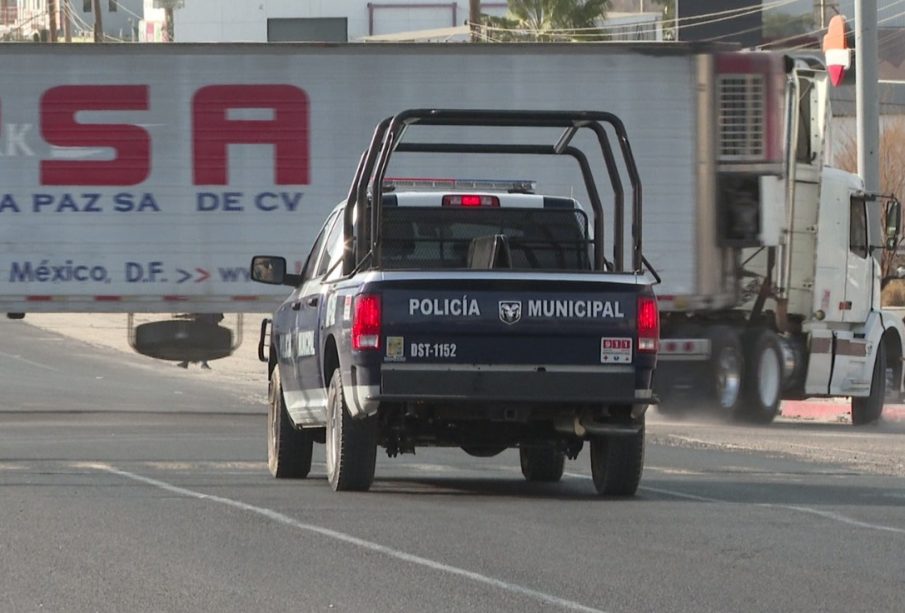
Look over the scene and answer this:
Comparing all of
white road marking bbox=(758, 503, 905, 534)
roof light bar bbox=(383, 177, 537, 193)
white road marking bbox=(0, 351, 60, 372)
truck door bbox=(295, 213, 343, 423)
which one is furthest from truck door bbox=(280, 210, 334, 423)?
white road marking bbox=(0, 351, 60, 372)

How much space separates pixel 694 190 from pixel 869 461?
316 inches

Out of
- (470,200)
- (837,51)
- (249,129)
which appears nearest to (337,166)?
(249,129)

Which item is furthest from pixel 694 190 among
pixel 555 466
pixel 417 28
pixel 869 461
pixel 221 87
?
pixel 417 28

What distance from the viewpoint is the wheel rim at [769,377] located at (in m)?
23.3

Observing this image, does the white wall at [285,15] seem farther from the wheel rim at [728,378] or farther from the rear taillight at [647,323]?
the rear taillight at [647,323]

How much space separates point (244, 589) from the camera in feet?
27.5

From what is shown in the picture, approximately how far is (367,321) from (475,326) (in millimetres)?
647

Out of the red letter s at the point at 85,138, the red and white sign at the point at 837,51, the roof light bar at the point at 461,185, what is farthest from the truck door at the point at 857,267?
the roof light bar at the point at 461,185

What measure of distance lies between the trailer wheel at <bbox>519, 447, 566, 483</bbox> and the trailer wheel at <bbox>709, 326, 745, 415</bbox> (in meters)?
9.49

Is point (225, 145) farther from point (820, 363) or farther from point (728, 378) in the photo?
point (820, 363)

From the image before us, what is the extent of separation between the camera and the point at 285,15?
85.6 meters

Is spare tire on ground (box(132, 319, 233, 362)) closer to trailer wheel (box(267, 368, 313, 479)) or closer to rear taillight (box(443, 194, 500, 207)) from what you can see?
trailer wheel (box(267, 368, 313, 479))

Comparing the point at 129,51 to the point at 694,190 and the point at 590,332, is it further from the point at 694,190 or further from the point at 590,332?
the point at 590,332

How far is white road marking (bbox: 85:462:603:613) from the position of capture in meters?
8.19
